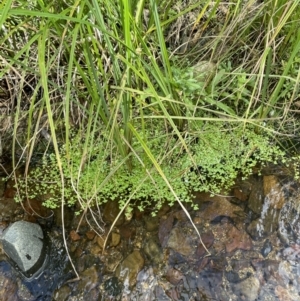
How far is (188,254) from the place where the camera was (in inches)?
53.1

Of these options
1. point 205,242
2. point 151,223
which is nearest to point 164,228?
point 151,223

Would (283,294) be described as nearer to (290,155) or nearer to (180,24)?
(290,155)

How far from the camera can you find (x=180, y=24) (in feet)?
5.40

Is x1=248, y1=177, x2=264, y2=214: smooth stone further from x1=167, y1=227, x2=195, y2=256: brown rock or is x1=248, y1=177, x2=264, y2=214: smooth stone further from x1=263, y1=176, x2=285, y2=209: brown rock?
x1=167, y1=227, x2=195, y2=256: brown rock

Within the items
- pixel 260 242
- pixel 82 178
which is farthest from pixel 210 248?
pixel 82 178

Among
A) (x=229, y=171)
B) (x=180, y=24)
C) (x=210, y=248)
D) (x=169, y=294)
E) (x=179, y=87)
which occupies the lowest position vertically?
(x=169, y=294)

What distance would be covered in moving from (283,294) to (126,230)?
58 cm

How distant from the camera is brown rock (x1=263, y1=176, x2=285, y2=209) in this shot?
1399 millimetres

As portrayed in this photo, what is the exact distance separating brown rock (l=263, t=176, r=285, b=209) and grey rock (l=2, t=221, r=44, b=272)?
87 centimetres

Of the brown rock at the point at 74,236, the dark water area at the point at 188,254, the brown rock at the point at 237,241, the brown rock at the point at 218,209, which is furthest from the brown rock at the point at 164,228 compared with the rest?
the brown rock at the point at 74,236

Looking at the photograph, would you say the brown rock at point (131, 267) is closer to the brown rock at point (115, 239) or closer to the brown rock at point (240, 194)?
the brown rock at point (115, 239)

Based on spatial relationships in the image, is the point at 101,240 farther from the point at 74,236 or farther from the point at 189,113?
the point at 189,113

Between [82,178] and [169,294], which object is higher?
[82,178]

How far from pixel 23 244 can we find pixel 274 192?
942 mm
